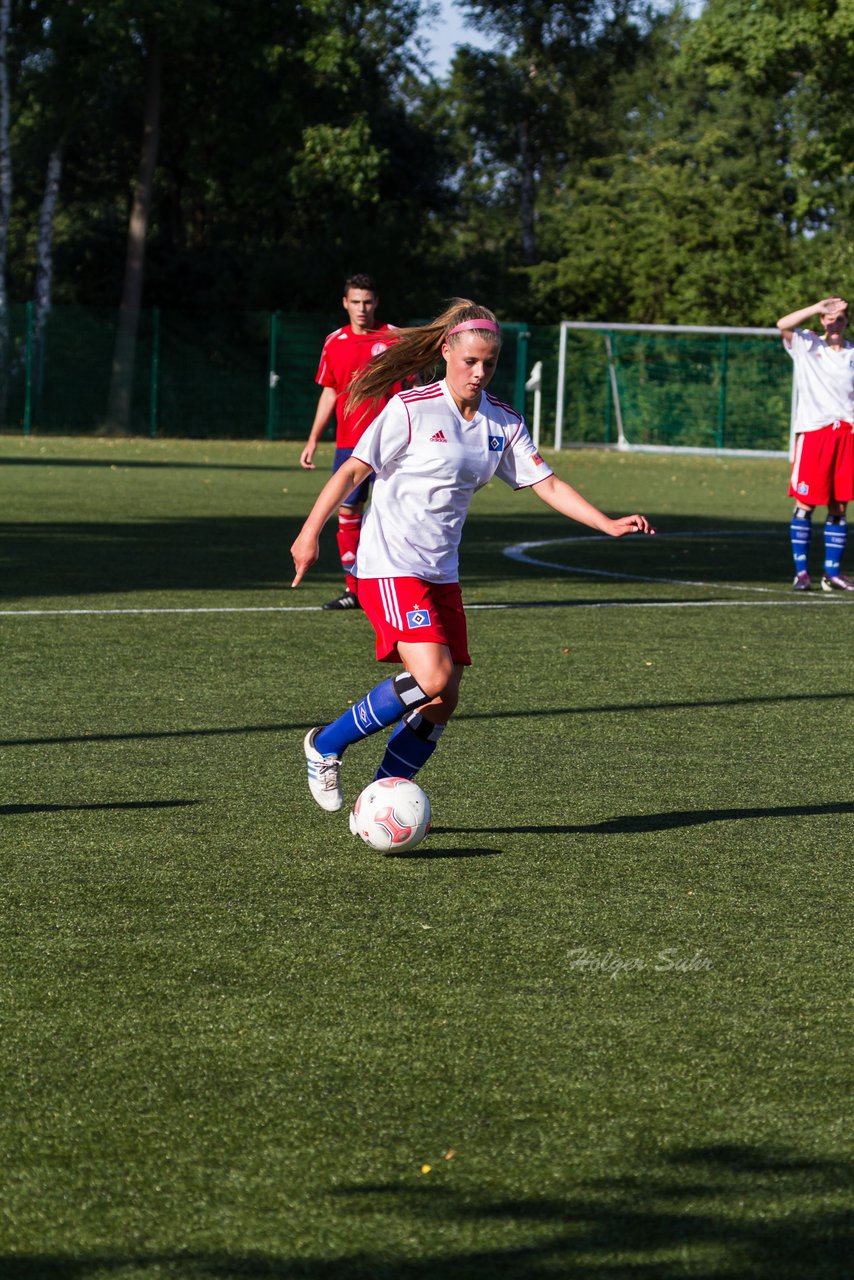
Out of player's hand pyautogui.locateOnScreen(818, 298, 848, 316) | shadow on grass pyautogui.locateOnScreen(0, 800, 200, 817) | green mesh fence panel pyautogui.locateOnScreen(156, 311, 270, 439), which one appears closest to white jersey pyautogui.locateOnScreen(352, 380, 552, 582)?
shadow on grass pyautogui.locateOnScreen(0, 800, 200, 817)

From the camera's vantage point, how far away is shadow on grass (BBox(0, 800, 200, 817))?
21.1 ft

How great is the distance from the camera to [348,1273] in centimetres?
299

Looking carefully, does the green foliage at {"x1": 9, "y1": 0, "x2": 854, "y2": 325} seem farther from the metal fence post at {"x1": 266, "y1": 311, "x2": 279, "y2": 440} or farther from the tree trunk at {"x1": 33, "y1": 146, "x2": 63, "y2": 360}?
the metal fence post at {"x1": 266, "y1": 311, "x2": 279, "y2": 440}

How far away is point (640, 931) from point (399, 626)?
1.50 metres

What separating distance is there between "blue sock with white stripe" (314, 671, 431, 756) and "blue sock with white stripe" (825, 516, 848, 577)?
8.62 m

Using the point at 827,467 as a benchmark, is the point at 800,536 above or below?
below

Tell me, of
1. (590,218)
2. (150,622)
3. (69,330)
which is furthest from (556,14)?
(150,622)

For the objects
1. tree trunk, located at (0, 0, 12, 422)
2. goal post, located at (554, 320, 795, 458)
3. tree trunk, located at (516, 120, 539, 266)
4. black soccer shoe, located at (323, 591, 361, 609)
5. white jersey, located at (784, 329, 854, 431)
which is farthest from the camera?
tree trunk, located at (516, 120, 539, 266)

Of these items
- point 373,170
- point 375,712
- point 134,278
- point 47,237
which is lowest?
point 375,712

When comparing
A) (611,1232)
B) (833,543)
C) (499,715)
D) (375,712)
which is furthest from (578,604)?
(611,1232)

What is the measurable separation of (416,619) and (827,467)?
8698mm

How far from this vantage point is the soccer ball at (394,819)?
5.85 m

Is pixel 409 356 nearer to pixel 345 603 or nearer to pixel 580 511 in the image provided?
pixel 580 511

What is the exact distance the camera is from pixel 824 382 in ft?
46.0
